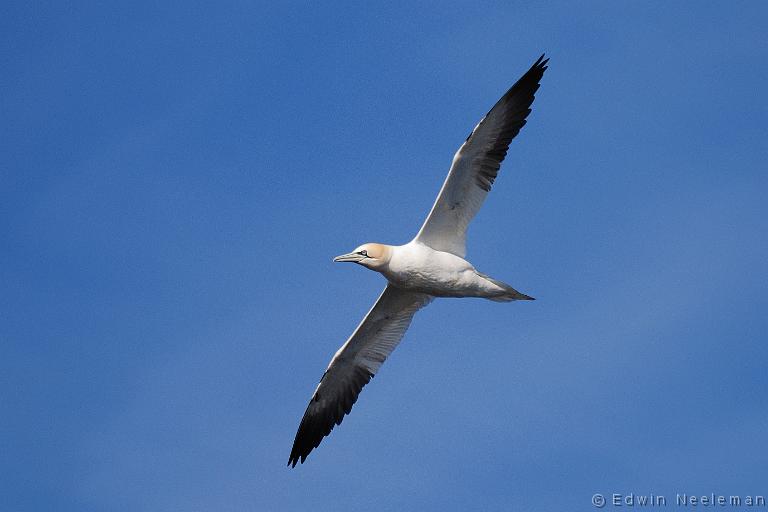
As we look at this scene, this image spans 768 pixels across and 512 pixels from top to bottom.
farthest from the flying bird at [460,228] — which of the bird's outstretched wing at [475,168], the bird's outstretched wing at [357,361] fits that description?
the bird's outstretched wing at [357,361]

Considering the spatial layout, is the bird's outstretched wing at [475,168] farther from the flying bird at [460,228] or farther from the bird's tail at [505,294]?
the bird's tail at [505,294]

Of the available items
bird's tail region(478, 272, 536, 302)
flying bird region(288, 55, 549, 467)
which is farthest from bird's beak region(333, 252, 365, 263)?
bird's tail region(478, 272, 536, 302)

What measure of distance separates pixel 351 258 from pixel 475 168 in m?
2.14

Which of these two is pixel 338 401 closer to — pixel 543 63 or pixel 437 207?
pixel 437 207

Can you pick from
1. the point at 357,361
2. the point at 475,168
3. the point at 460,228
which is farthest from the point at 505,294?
the point at 357,361

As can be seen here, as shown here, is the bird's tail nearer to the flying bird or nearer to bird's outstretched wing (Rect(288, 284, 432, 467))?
the flying bird

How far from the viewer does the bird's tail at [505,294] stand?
16203mm

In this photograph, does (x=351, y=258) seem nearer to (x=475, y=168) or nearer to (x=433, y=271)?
Answer: (x=433, y=271)

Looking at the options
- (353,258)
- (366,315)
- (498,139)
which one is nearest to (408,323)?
(366,315)

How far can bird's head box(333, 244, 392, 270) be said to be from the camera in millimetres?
16047

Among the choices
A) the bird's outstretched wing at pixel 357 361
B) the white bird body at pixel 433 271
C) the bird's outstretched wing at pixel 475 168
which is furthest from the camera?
the bird's outstretched wing at pixel 357 361

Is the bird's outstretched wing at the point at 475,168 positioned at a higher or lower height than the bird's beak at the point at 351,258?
higher

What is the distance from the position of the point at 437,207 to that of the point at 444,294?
4.38 ft

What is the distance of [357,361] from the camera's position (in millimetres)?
17703
